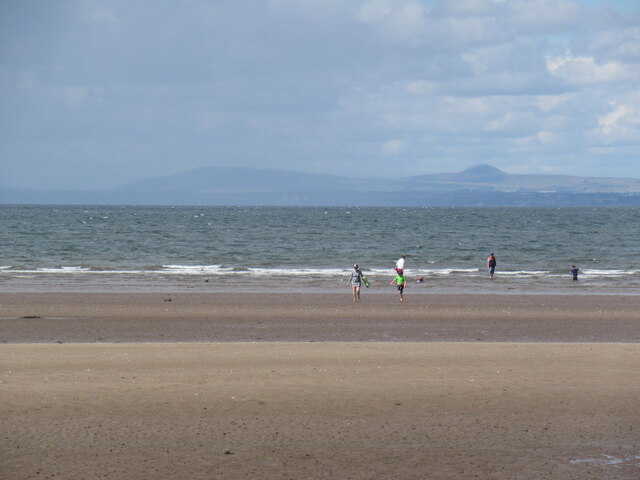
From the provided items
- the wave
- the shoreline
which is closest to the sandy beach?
the shoreline

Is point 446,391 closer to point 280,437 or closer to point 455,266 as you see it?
point 280,437

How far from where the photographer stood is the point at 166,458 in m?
9.78

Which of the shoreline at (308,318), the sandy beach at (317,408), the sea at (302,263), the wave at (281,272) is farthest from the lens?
the wave at (281,272)

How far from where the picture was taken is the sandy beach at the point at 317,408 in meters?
9.63

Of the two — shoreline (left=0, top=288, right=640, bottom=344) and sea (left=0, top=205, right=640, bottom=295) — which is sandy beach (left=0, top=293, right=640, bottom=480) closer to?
shoreline (left=0, top=288, right=640, bottom=344)

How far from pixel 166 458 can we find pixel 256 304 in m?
17.9

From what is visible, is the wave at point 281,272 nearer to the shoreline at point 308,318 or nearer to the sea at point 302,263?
the sea at point 302,263

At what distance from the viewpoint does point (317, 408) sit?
38.8 feet

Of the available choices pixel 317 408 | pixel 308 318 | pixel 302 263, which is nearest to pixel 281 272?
pixel 302 263

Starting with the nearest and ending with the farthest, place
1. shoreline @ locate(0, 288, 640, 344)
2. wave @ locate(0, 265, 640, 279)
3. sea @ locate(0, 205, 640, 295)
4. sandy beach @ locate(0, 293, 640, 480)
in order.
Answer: sandy beach @ locate(0, 293, 640, 480)
shoreline @ locate(0, 288, 640, 344)
sea @ locate(0, 205, 640, 295)
wave @ locate(0, 265, 640, 279)

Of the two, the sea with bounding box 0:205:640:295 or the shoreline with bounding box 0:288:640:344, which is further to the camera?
the sea with bounding box 0:205:640:295

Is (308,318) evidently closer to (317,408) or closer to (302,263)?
(317,408)

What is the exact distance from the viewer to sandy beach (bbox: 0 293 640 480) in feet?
31.6

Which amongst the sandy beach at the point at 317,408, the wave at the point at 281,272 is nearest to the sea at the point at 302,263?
the wave at the point at 281,272
